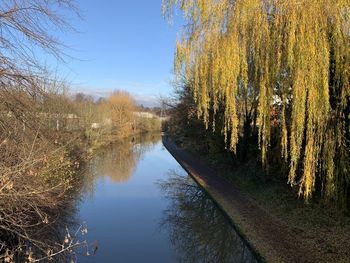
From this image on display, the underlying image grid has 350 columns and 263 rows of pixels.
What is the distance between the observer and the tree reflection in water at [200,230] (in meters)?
9.21

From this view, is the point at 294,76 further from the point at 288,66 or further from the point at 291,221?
the point at 291,221

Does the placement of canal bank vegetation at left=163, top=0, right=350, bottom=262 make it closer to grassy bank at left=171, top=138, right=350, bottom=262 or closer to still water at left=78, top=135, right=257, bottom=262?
grassy bank at left=171, top=138, right=350, bottom=262

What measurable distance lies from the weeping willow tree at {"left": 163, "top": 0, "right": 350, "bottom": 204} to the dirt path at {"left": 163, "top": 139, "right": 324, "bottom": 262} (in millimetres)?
1174

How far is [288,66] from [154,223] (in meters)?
6.97

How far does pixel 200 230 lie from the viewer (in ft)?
37.6

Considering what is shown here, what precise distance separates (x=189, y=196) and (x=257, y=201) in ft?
13.9

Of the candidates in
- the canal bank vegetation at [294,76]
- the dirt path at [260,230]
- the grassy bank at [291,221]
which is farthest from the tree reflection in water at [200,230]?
the canal bank vegetation at [294,76]

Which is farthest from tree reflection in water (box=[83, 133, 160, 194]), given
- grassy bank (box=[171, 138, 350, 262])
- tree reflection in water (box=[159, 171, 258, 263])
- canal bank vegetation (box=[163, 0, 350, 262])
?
canal bank vegetation (box=[163, 0, 350, 262])

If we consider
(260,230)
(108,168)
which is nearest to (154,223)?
(260,230)

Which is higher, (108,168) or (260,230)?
(260,230)

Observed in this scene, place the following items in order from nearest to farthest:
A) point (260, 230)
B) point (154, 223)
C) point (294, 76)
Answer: point (294, 76) → point (260, 230) → point (154, 223)

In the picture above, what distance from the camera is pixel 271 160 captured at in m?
12.6

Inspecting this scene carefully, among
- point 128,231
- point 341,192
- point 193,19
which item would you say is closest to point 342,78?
point 341,192

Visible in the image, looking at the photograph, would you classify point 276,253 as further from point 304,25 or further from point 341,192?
point 304,25
